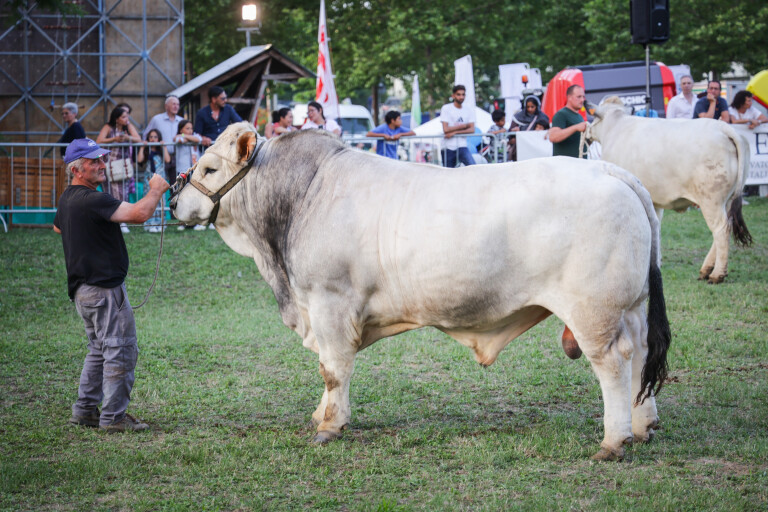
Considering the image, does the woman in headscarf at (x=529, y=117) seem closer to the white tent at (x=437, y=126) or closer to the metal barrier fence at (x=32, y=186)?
the metal barrier fence at (x=32, y=186)

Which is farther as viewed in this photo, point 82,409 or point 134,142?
point 134,142

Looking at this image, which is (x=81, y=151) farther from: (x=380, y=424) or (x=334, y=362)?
(x=380, y=424)

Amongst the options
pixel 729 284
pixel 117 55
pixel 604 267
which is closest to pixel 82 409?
pixel 604 267

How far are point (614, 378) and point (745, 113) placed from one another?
46.5 ft

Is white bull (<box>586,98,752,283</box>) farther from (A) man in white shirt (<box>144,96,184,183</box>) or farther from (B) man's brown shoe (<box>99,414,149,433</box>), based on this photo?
(A) man in white shirt (<box>144,96,184,183</box>)

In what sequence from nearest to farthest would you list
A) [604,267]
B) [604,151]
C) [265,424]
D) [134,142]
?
[604,267], [265,424], [604,151], [134,142]

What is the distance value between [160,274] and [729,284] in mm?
7200

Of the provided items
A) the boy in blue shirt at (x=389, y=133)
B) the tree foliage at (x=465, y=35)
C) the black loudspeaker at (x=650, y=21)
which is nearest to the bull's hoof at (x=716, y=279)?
the black loudspeaker at (x=650, y=21)

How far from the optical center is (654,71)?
23656 mm

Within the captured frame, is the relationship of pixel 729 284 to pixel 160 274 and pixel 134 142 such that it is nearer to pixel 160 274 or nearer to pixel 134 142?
pixel 160 274

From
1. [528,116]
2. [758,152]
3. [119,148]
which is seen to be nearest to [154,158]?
[119,148]

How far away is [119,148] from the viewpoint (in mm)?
15578

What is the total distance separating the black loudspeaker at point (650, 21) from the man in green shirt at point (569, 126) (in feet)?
10.3

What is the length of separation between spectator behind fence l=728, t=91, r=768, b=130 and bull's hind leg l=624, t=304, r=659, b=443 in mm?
13135
